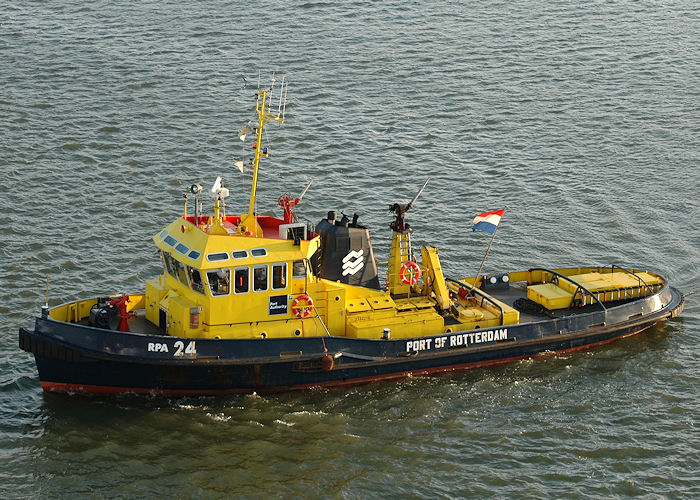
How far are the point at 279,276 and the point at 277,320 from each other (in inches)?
39.6

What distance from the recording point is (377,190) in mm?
32844

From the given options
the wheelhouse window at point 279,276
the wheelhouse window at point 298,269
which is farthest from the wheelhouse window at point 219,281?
the wheelhouse window at point 298,269

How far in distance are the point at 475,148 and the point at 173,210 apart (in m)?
11.1

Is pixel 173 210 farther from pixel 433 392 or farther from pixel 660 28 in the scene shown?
pixel 660 28

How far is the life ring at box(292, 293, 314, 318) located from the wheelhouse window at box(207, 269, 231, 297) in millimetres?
1565

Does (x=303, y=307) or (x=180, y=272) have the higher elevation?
(x=180, y=272)

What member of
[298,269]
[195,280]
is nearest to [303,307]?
[298,269]

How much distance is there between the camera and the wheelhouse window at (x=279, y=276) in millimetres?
22094

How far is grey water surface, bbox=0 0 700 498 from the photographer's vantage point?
66.2 feet

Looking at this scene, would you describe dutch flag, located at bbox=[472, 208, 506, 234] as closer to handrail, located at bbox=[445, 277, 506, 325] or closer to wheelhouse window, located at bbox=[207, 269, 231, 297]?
handrail, located at bbox=[445, 277, 506, 325]

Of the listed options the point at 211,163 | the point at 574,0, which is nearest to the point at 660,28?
the point at 574,0

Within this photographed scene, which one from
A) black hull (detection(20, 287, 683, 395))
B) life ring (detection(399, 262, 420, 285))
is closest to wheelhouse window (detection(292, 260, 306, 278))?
black hull (detection(20, 287, 683, 395))

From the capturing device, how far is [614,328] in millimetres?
24969

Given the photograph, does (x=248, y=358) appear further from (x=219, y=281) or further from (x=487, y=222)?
(x=487, y=222)
